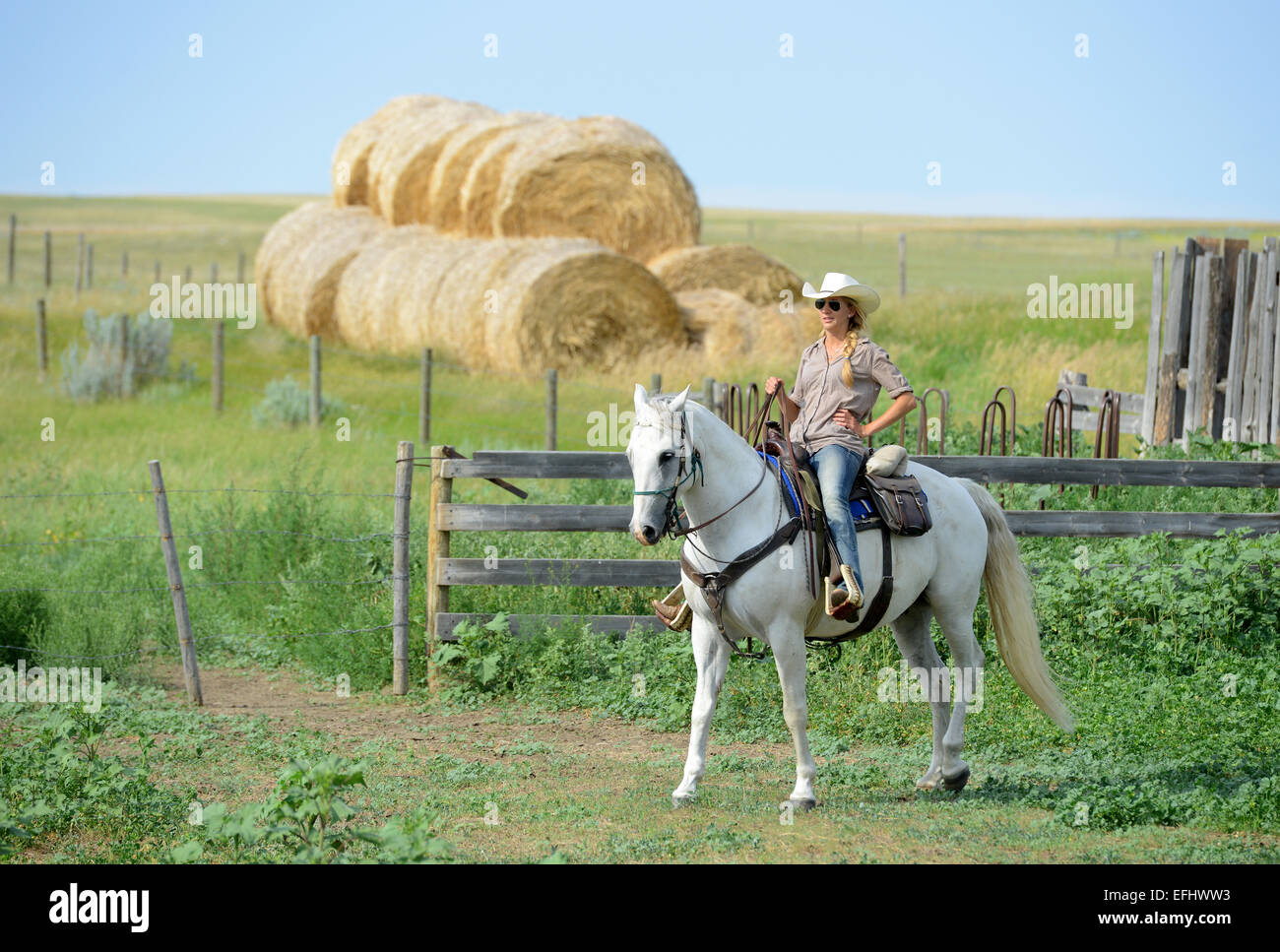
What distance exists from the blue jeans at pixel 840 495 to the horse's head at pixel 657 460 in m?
0.77

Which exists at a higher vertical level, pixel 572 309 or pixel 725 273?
pixel 725 273

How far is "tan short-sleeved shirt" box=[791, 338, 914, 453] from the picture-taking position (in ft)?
20.1

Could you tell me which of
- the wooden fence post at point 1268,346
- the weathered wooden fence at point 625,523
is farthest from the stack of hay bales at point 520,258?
the weathered wooden fence at point 625,523

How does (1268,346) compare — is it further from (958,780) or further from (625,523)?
(958,780)

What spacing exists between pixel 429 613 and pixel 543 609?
755 millimetres

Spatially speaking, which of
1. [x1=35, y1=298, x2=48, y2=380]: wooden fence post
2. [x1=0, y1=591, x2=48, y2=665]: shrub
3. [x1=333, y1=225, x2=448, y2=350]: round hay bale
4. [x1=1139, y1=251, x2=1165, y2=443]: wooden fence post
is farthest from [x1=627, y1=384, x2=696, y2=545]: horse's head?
[x1=35, y1=298, x2=48, y2=380]: wooden fence post

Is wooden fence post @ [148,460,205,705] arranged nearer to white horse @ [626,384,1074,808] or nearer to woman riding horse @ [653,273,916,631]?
white horse @ [626,384,1074,808]

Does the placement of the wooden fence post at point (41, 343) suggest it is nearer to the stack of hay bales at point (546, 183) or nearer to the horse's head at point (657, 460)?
the stack of hay bales at point (546, 183)

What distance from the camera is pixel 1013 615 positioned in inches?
259

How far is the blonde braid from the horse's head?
95 cm

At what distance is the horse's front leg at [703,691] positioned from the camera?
6.17 meters

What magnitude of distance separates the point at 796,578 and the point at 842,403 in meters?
0.87

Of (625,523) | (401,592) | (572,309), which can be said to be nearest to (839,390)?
(625,523)

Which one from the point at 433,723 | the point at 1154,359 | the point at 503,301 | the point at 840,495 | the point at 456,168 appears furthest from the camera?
the point at 456,168
